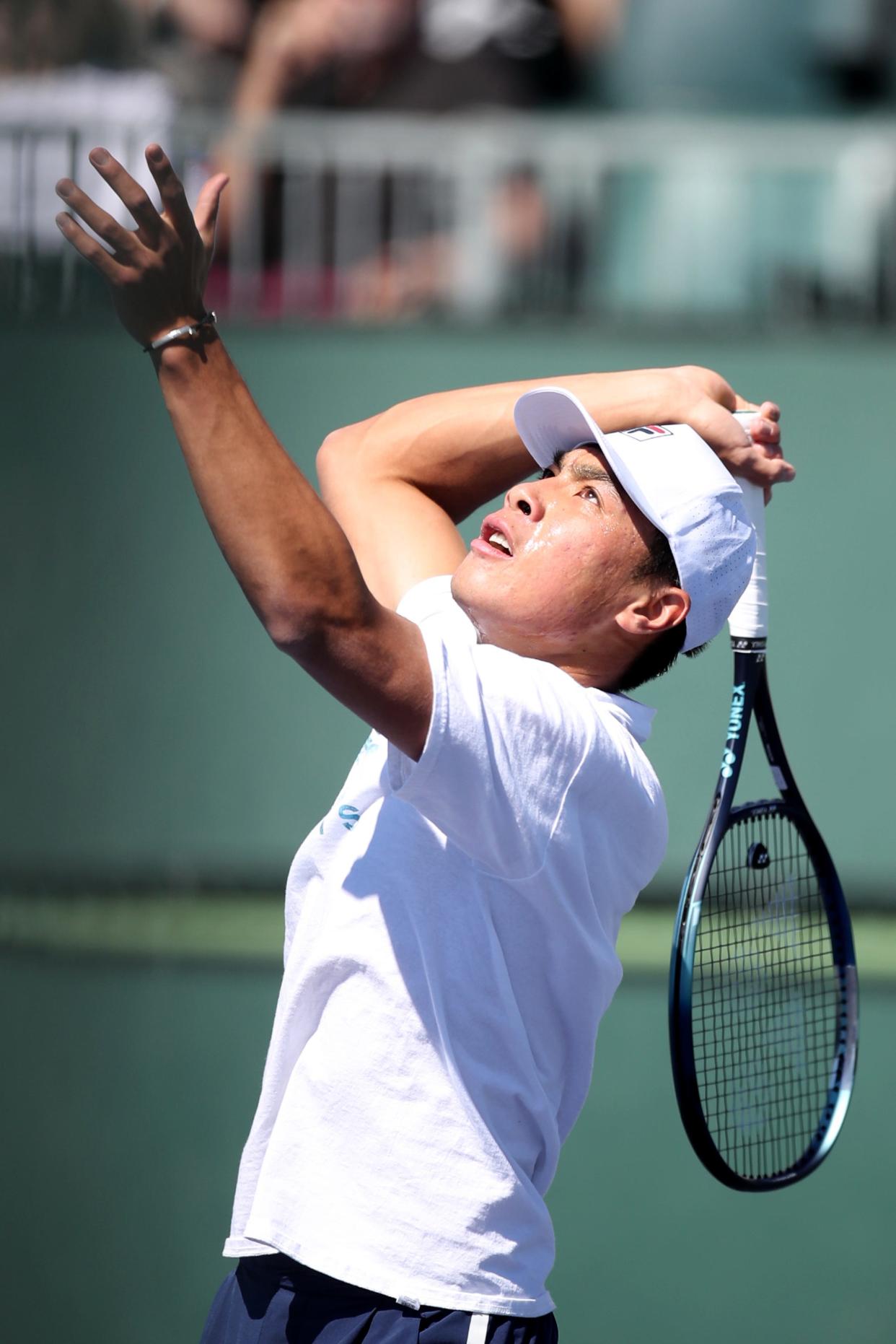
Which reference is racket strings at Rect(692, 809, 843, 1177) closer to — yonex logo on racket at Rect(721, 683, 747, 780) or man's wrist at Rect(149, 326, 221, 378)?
yonex logo on racket at Rect(721, 683, 747, 780)

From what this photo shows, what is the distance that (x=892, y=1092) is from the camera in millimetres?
3342

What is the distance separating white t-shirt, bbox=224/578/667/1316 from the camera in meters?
1.24

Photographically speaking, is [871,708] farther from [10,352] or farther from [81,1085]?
[10,352]

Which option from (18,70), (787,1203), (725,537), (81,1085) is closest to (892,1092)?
(787,1203)

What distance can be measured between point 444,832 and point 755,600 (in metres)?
0.65

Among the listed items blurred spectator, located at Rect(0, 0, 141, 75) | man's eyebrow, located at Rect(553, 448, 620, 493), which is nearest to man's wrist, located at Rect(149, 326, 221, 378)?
man's eyebrow, located at Rect(553, 448, 620, 493)

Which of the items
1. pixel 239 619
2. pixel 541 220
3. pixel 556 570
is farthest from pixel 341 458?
pixel 541 220

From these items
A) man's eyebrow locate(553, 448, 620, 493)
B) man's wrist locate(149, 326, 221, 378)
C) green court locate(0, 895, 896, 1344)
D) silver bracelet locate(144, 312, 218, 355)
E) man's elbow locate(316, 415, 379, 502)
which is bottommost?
green court locate(0, 895, 896, 1344)

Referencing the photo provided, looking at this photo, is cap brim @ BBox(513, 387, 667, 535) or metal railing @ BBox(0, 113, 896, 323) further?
metal railing @ BBox(0, 113, 896, 323)

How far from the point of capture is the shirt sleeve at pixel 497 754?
1085mm

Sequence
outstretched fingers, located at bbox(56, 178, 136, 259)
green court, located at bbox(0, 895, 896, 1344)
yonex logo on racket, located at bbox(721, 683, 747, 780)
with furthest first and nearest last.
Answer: green court, located at bbox(0, 895, 896, 1344) → yonex logo on racket, located at bbox(721, 683, 747, 780) → outstretched fingers, located at bbox(56, 178, 136, 259)

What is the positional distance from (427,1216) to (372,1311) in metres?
0.09

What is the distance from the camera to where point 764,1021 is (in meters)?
2.31

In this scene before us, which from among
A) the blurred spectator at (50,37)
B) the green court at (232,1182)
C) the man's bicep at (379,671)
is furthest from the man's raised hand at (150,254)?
the blurred spectator at (50,37)
